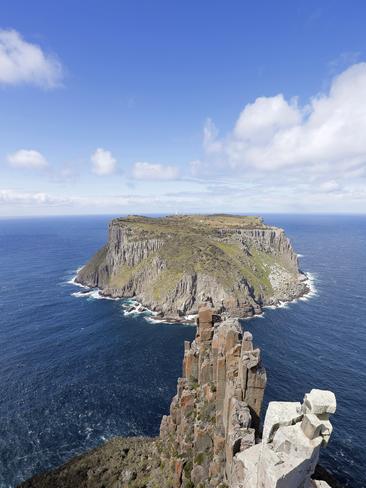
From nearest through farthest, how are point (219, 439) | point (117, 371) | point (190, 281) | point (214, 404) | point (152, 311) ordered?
1. point (219, 439)
2. point (214, 404)
3. point (117, 371)
4. point (152, 311)
5. point (190, 281)

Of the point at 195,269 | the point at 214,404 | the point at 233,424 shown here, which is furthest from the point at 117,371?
the point at 195,269

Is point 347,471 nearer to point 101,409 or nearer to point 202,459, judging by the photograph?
point 202,459

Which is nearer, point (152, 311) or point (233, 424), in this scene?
point (233, 424)

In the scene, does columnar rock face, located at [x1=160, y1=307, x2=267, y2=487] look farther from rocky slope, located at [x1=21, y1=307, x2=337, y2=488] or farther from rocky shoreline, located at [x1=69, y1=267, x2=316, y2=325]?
rocky shoreline, located at [x1=69, y1=267, x2=316, y2=325]

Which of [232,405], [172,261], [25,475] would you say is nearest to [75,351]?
[25,475]

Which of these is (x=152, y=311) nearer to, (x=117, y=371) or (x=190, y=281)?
(x=190, y=281)

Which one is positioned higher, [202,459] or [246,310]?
[202,459]
